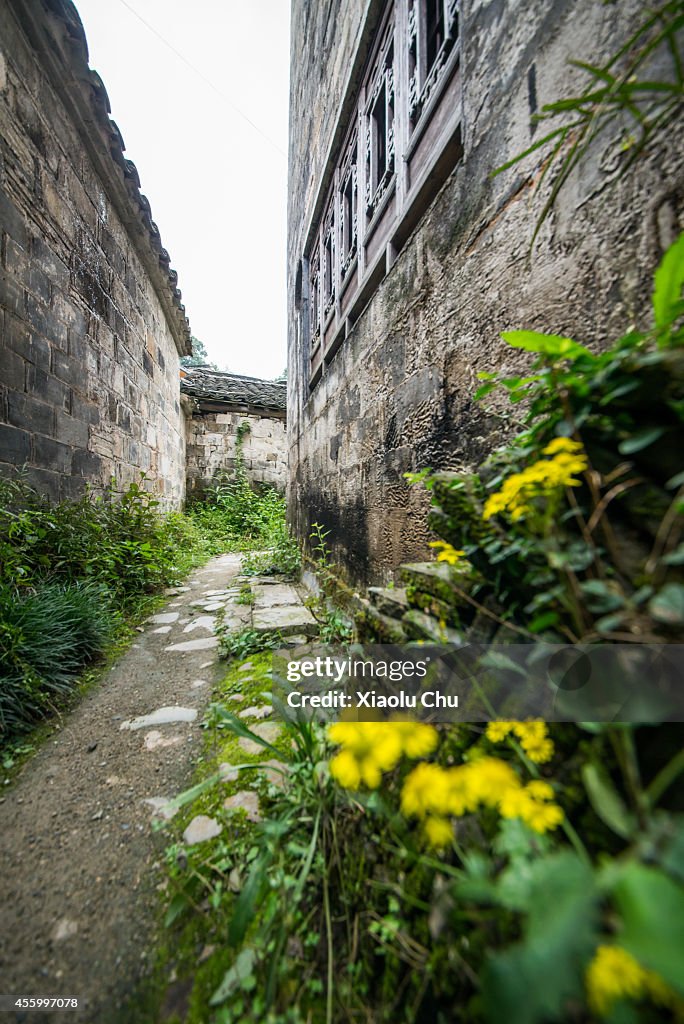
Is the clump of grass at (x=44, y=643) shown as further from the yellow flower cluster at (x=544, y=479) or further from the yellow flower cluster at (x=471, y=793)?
the yellow flower cluster at (x=544, y=479)

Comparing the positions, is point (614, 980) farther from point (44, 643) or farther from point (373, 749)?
point (44, 643)

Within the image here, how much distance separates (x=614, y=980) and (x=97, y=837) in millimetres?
1427

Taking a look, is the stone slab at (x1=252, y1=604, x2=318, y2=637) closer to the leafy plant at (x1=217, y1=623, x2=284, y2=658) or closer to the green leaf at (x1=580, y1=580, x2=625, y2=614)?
the leafy plant at (x1=217, y1=623, x2=284, y2=658)

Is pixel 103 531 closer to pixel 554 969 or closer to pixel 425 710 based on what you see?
pixel 425 710

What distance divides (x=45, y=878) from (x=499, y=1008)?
1.33m

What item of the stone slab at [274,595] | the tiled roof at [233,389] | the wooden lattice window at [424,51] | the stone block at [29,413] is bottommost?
the stone slab at [274,595]

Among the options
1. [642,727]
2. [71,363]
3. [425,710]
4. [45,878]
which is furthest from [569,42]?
[71,363]

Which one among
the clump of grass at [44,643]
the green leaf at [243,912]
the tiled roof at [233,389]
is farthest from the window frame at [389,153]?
the tiled roof at [233,389]

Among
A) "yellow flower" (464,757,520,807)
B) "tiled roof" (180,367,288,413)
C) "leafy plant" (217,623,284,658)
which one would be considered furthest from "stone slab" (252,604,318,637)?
"tiled roof" (180,367,288,413)

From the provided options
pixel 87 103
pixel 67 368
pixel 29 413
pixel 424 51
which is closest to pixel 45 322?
pixel 67 368

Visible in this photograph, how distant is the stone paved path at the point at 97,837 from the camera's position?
0.82m

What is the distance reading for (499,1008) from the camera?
0.31 metres

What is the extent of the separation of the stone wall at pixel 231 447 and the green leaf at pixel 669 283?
8.24 m

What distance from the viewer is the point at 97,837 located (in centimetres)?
114
